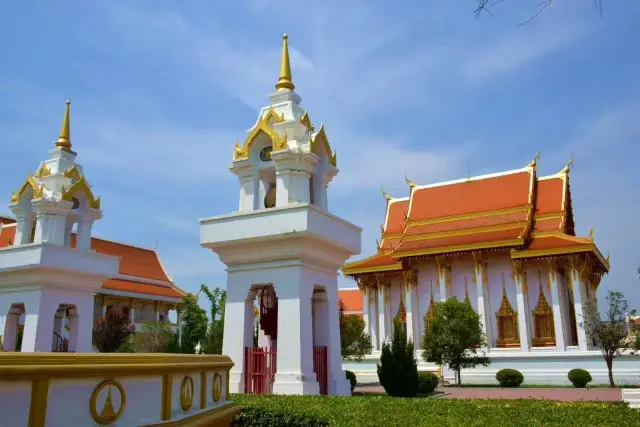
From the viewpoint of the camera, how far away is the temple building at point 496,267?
28.8m

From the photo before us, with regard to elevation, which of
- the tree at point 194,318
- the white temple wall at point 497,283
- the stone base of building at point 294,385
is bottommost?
the stone base of building at point 294,385

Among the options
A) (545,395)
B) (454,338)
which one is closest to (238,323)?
(545,395)

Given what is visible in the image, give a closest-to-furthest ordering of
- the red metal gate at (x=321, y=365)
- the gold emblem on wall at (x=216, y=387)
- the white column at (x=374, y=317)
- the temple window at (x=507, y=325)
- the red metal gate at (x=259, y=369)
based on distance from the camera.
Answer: the gold emblem on wall at (x=216, y=387) < the red metal gate at (x=259, y=369) < the red metal gate at (x=321, y=365) < the temple window at (x=507, y=325) < the white column at (x=374, y=317)

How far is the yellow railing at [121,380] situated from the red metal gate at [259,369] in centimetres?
611

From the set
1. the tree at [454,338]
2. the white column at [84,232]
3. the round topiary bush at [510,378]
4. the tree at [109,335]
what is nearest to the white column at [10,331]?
the white column at [84,232]

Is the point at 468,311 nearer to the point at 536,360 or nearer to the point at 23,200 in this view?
the point at 536,360

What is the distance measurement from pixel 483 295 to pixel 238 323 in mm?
21900

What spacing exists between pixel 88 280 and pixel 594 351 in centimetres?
2259

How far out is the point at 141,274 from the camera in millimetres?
39938

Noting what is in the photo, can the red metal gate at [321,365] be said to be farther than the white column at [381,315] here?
No

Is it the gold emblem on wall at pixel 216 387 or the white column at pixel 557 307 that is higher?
the white column at pixel 557 307

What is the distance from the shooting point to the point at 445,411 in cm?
787

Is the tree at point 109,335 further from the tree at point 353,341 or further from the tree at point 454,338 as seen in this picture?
the tree at point 454,338

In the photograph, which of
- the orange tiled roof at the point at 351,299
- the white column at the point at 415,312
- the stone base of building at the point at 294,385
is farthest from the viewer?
the orange tiled roof at the point at 351,299
